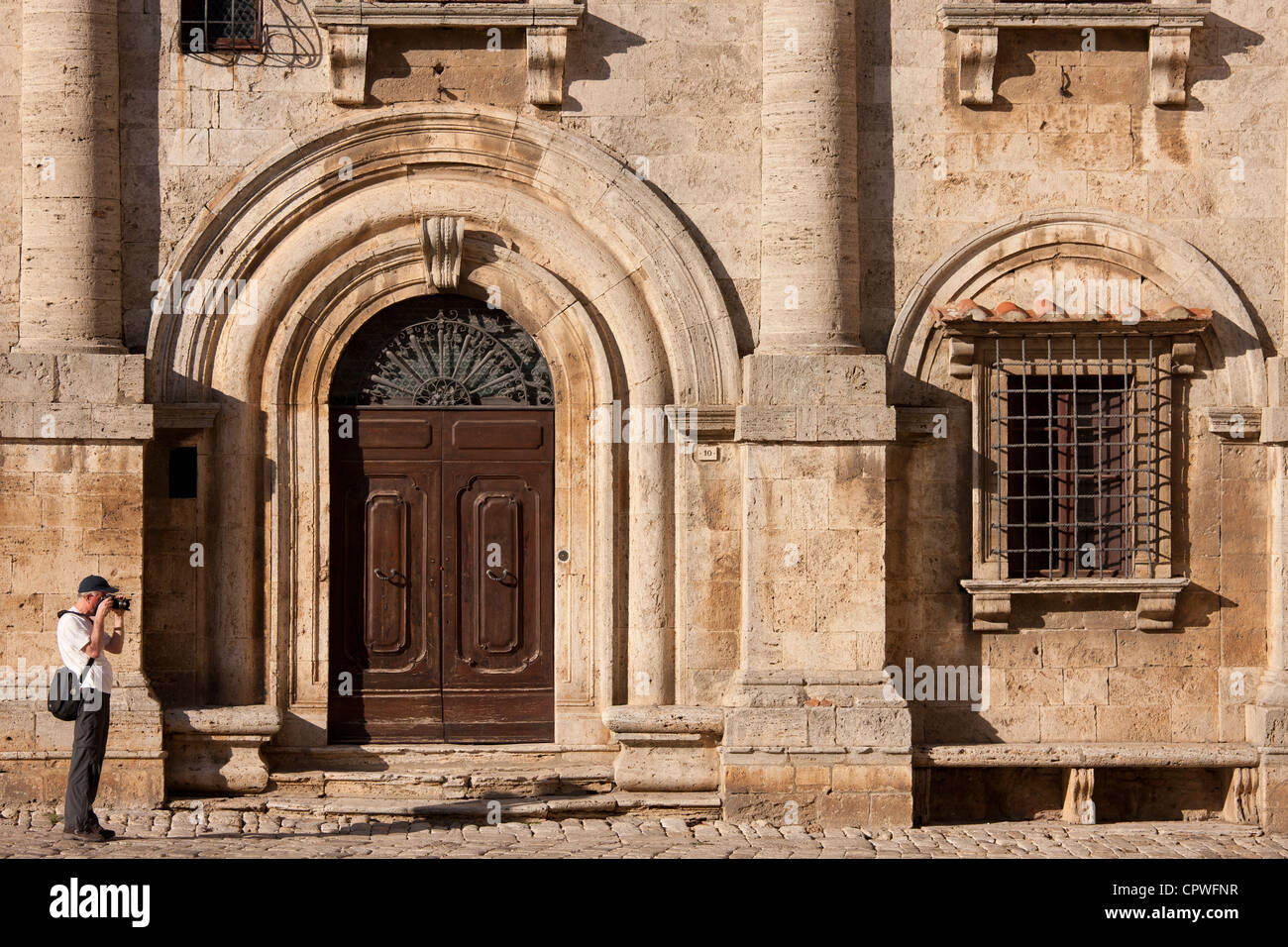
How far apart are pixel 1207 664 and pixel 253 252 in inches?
264

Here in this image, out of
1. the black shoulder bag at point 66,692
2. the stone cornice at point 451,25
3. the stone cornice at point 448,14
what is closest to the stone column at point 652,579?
the stone cornice at point 451,25

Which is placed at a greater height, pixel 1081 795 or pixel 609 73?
pixel 609 73

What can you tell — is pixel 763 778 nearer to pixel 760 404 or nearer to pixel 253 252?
pixel 760 404

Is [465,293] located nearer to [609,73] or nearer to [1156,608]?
[609,73]

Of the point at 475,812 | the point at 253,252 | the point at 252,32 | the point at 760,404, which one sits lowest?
the point at 475,812

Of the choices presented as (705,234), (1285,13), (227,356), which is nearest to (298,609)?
(227,356)

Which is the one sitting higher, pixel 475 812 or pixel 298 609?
pixel 298 609

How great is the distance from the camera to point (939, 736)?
11.0 meters

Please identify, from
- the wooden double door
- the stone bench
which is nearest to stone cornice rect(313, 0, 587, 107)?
the wooden double door

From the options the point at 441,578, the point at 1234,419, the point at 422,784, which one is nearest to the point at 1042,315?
the point at 1234,419


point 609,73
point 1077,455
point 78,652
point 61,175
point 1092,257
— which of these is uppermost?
point 609,73

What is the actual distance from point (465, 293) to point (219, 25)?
7.62ft

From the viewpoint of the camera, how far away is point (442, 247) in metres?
11.1

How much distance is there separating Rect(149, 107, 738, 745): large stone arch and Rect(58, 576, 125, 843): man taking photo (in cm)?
130
